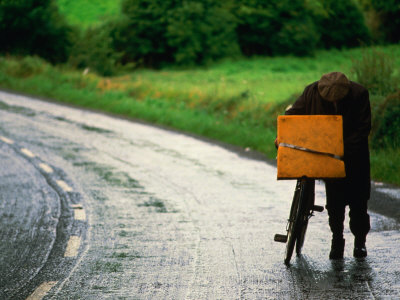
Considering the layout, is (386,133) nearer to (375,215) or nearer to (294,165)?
(375,215)

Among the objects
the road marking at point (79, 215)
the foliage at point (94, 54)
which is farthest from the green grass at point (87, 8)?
the road marking at point (79, 215)

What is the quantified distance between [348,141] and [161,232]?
2.70m

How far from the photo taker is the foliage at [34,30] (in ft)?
142

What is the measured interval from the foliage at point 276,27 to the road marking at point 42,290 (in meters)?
53.0

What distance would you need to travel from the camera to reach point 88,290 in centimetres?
600

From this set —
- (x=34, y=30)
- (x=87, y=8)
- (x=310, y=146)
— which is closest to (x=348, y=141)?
(x=310, y=146)

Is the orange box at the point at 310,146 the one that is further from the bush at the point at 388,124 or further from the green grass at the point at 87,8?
the green grass at the point at 87,8

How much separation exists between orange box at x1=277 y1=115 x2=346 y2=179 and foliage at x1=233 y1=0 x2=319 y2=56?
52.2m

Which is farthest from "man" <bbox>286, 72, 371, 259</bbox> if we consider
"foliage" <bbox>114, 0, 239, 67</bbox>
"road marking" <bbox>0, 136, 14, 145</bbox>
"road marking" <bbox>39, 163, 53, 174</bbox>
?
"foliage" <bbox>114, 0, 239, 67</bbox>

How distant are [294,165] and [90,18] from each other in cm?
5681

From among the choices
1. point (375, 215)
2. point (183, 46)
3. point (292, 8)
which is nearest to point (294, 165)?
point (375, 215)

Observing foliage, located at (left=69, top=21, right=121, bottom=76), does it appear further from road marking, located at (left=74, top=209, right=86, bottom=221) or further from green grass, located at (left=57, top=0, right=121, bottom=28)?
road marking, located at (left=74, top=209, right=86, bottom=221)

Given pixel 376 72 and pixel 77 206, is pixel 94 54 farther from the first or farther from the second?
pixel 77 206

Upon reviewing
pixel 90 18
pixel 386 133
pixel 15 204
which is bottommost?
pixel 15 204
